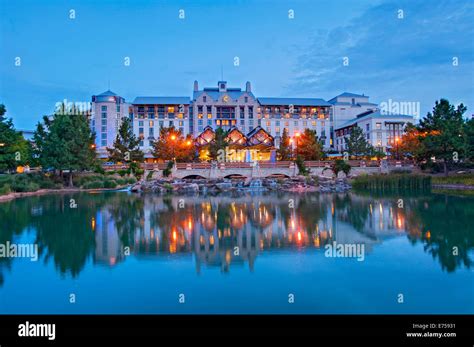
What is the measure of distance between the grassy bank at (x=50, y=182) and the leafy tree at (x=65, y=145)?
4.36 feet

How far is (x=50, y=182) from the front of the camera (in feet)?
133

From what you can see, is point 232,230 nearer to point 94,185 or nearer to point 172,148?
point 94,185

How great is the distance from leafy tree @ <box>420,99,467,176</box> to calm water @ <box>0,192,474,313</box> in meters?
22.0

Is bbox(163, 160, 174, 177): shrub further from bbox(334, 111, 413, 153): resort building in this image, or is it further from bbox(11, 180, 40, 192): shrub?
bbox(334, 111, 413, 153): resort building

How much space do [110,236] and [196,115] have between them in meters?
68.4

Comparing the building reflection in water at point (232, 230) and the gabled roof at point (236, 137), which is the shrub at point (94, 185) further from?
the gabled roof at point (236, 137)

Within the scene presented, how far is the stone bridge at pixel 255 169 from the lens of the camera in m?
51.8

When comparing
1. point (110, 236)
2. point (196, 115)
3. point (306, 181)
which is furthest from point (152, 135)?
point (110, 236)

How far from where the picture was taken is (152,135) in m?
82.4

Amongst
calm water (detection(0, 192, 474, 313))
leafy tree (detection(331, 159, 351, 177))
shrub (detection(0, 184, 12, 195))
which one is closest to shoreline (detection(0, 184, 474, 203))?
shrub (detection(0, 184, 12, 195))

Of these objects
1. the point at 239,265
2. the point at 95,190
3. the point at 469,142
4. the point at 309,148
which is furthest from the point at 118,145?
the point at 239,265

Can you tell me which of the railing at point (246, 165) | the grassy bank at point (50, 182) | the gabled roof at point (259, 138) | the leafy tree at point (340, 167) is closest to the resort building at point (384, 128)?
the gabled roof at point (259, 138)
